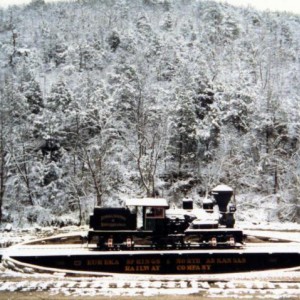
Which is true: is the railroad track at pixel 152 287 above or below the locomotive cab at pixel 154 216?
below

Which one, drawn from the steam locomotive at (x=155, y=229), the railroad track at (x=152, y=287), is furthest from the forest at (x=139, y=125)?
the railroad track at (x=152, y=287)

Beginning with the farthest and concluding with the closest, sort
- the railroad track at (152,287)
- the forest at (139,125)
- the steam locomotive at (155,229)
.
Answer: the forest at (139,125)
the steam locomotive at (155,229)
the railroad track at (152,287)

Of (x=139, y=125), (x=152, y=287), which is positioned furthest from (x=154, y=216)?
(x=139, y=125)

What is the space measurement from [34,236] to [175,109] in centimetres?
1983

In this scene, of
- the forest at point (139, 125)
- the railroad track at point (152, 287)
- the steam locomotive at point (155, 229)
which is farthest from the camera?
the forest at point (139, 125)

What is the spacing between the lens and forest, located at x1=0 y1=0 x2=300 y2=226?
33.9 metres

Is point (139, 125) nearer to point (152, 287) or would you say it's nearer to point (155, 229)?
point (155, 229)

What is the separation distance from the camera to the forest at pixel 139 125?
33.9 m

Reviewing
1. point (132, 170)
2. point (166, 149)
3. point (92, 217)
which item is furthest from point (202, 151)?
point (92, 217)

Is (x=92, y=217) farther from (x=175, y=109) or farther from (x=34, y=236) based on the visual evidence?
(x=175, y=109)

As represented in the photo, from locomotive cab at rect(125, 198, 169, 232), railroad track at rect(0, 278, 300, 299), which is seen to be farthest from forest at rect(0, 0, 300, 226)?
railroad track at rect(0, 278, 300, 299)

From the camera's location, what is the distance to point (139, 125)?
1432 inches

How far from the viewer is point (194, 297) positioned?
12484 mm

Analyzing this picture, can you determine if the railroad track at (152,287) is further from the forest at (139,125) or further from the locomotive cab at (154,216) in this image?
the forest at (139,125)
